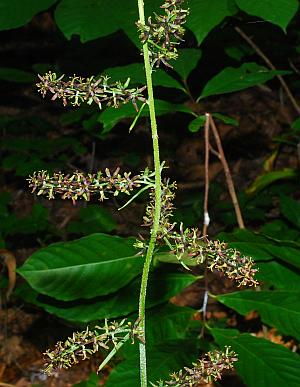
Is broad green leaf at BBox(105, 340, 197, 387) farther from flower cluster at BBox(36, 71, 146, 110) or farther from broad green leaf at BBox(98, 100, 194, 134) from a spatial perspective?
flower cluster at BBox(36, 71, 146, 110)

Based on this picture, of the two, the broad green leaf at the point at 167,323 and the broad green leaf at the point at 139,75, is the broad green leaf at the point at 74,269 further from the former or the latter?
the broad green leaf at the point at 139,75

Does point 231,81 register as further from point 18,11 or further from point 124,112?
point 18,11

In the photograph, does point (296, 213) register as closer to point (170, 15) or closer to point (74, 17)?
point (74, 17)

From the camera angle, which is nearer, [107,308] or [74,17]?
[107,308]

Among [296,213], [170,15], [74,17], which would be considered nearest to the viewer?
[170,15]

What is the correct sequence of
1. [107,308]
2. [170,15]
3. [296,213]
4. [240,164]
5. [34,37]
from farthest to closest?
[34,37]
[240,164]
[296,213]
[107,308]
[170,15]

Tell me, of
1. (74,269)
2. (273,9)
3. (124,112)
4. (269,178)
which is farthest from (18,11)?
(269,178)

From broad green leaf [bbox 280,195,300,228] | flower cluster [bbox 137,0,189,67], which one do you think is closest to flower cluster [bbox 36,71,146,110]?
flower cluster [bbox 137,0,189,67]

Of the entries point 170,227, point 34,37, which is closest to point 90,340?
point 170,227
